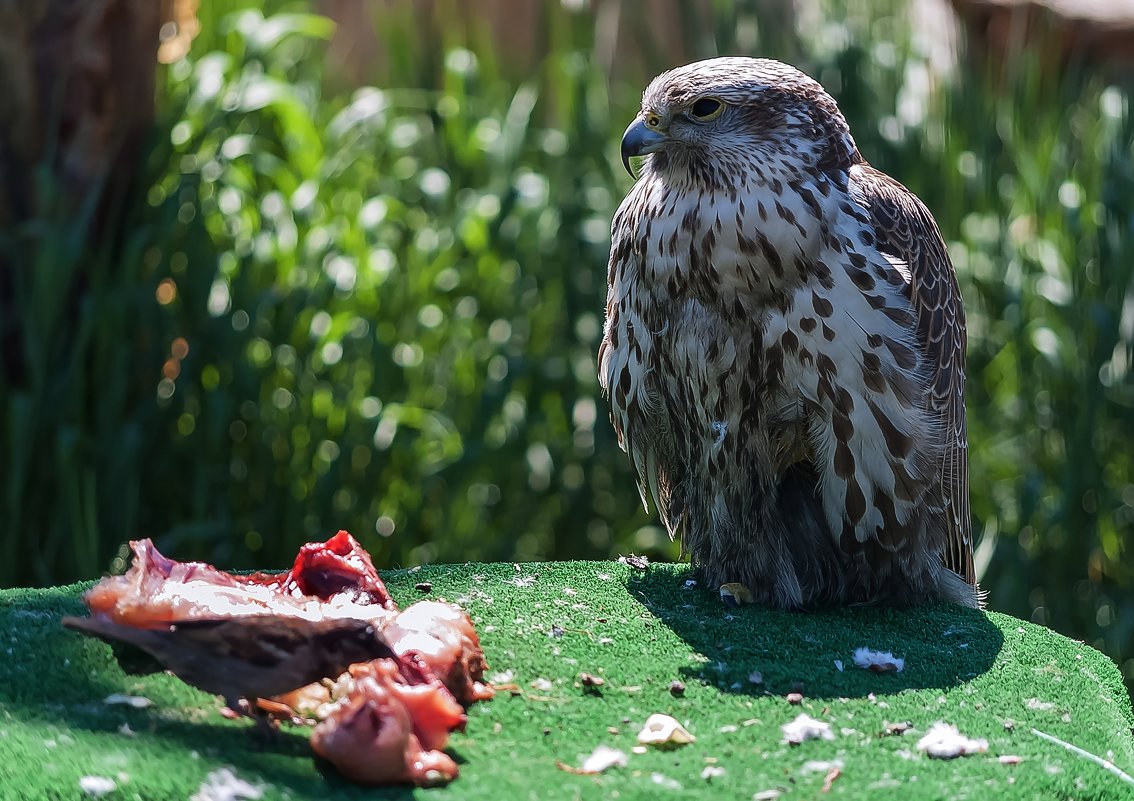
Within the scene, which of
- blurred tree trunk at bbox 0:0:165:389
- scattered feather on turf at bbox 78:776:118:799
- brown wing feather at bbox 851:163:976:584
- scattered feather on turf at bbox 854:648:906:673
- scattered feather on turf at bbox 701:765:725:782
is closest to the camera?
scattered feather on turf at bbox 78:776:118:799

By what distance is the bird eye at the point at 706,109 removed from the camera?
266 cm

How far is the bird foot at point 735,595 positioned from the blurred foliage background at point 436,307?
6.00 ft

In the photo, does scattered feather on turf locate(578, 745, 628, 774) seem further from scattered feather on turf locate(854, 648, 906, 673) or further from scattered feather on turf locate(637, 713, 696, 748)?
scattered feather on turf locate(854, 648, 906, 673)

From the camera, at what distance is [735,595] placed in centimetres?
285

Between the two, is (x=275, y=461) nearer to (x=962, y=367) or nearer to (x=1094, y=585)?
(x=962, y=367)

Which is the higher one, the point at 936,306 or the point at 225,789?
the point at 936,306

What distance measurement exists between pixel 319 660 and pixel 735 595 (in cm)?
120

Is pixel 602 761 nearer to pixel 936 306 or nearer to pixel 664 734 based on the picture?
pixel 664 734

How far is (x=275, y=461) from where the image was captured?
14.6ft

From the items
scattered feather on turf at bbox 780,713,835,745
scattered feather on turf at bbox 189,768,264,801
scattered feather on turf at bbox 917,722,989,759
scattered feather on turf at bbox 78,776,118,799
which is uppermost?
scattered feather on turf at bbox 78,776,118,799

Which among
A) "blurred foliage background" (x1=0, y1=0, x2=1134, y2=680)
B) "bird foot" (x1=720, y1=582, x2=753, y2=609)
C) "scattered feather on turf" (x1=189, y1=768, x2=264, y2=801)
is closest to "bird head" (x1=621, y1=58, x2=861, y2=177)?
"bird foot" (x1=720, y1=582, x2=753, y2=609)

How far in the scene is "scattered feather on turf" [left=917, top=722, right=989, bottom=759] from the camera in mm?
2092

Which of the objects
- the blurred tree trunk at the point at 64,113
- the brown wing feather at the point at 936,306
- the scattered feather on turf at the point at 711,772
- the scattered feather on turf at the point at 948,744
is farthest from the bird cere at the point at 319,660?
the blurred tree trunk at the point at 64,113

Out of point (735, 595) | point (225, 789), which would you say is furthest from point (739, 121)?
point (225, 789)
